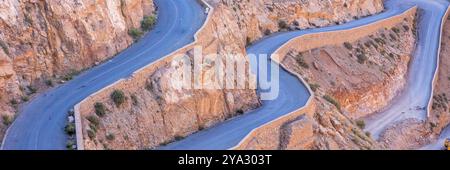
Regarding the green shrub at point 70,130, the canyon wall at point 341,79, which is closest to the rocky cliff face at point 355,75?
the canyon wall at point 341,79

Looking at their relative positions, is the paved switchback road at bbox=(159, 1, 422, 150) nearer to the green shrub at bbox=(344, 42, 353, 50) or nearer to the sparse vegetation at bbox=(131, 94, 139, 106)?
the sparse vegetation at bbox=(131, 94, 139, 106)

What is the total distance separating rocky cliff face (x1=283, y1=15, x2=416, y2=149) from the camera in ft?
133

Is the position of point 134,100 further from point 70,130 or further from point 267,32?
point 267,32

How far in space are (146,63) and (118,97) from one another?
147 inches

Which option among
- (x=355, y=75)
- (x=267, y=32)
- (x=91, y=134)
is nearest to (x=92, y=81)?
A: (x=91, y=134)

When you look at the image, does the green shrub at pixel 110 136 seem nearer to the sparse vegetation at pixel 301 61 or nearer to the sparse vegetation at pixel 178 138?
the sparse vegetation at pixel 178 138

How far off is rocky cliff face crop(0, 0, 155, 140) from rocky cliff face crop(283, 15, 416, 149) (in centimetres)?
1137

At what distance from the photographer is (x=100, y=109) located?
1180 inches

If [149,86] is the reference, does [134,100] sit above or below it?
below

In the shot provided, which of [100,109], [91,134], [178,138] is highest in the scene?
[100,109]

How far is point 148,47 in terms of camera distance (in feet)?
122

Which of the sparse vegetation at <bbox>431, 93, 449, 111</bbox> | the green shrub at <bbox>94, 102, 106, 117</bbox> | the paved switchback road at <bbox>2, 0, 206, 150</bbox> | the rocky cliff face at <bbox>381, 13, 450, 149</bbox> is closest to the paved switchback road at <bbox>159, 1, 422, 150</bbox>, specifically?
the green shrub at <bbox>94, 102, 106, 117</bbox>

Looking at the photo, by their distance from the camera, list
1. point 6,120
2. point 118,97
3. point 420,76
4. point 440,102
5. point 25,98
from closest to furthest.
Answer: point 6,120 → point 118,97 → point 25,98 → point 440,102 → point 420,76

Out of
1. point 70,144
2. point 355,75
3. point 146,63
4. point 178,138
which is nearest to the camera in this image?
point 70,144
